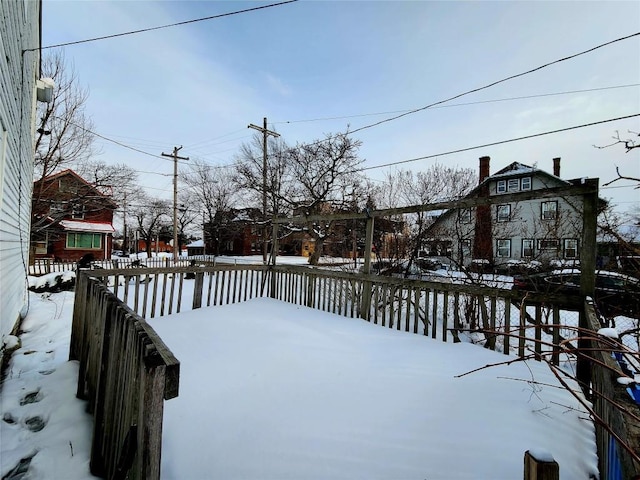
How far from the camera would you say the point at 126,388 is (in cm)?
154

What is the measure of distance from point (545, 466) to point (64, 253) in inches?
1219

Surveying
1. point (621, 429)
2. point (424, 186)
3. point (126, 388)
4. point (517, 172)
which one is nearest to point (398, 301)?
point (621, 429)

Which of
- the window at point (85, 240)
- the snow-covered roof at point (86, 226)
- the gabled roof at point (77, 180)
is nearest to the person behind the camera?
the gabled roof at point (77, 180)

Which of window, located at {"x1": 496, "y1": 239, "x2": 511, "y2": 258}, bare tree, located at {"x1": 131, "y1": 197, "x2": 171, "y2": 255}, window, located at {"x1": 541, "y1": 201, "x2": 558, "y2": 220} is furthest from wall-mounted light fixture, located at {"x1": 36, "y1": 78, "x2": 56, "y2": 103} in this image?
bare tree, located at {"x1": 131, "y1": 197, "x2": 171, "y2": 255}

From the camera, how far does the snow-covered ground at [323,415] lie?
5.95 ft

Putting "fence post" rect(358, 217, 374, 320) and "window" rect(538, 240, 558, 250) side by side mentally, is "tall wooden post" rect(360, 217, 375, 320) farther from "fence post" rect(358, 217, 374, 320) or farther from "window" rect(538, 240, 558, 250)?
"window" rect(538, 240, 558, 250)

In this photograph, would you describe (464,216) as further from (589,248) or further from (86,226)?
(86,226)

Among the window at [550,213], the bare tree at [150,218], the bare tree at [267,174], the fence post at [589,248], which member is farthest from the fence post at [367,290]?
the bare tree at [150,218]

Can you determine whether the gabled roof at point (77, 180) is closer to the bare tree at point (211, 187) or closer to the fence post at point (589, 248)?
the bare tree at point (211, 187)

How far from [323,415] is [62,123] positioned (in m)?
17.2

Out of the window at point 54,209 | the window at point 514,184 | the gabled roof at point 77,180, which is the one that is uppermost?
the window at point 514,184

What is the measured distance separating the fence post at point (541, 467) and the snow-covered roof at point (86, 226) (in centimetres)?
2967

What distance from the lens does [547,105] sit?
8352mm

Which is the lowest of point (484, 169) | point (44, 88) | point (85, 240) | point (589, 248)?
point (85, 240)
